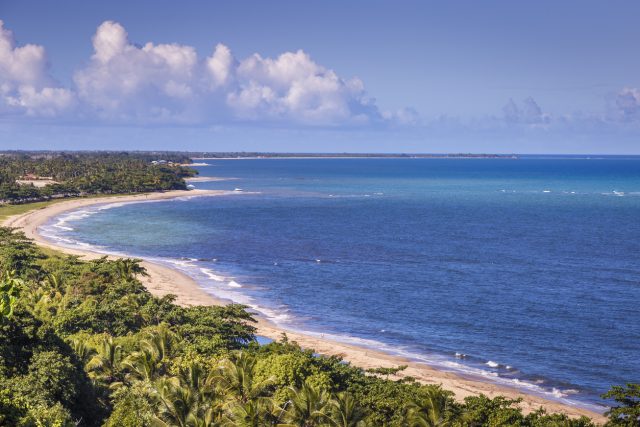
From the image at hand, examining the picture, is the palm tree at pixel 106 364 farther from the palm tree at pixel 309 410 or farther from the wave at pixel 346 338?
the wave at pixel 346 338

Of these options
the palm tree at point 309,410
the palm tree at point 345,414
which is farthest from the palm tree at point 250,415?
the palm tree at point 345,414

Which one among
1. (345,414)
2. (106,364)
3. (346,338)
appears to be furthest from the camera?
(346,338)

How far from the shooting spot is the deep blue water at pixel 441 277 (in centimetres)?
6275

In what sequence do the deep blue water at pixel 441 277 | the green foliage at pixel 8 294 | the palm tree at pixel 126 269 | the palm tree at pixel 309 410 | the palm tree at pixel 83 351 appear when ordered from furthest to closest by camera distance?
the palm tree at pixel 126 269, the deep blue water at pixel 441 277, the palm tree at pixel 83 351, the palm tree at pixel 309 410, the green foliage at pixel 8 294

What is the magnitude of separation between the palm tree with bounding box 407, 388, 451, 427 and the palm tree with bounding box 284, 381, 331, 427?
15.9 ft

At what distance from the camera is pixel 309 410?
34.4m

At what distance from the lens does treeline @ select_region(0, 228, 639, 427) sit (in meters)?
33.0

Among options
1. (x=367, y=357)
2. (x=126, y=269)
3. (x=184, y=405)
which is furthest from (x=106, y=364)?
(x=126, y=269)

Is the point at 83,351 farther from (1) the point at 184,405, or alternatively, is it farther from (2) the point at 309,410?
(2) the point at 309,410

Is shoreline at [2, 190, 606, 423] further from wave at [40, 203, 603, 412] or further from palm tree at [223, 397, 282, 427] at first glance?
palm tree at [223, 397, 282, 427]

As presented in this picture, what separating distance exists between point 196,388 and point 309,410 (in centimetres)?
706

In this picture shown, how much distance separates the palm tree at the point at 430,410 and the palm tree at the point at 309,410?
4860 millimetres

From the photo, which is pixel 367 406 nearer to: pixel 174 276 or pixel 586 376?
pixel 586 376

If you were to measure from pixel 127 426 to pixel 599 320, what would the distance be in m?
57.1
